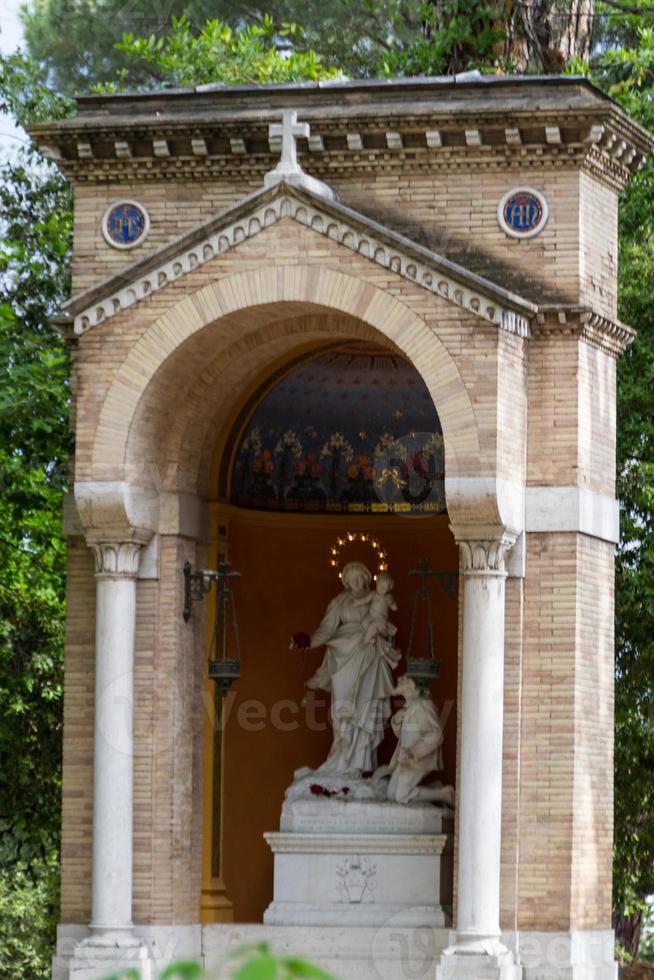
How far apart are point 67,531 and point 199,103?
151 inches

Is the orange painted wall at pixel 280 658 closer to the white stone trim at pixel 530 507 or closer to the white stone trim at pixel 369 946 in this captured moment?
the white stone trim at pixel 369 946

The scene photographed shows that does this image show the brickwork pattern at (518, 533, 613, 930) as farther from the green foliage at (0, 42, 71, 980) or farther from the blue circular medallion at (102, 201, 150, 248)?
the green foliage at (0, 42, 71, 980)

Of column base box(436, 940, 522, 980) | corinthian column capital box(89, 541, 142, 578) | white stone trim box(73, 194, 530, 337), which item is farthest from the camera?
corinthian column capital box(89, 541, 142, 578)

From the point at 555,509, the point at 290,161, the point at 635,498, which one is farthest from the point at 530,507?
the point at 635,498

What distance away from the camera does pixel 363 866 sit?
1911cm

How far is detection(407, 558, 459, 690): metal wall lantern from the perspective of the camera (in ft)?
62.4

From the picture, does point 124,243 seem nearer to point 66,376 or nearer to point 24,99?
point 66,376

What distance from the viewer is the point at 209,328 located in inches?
729

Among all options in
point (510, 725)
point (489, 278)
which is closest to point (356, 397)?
point (489, 278)

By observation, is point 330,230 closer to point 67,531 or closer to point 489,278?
point 489,278

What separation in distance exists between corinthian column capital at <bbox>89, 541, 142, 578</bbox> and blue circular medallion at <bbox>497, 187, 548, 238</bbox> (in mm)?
4088

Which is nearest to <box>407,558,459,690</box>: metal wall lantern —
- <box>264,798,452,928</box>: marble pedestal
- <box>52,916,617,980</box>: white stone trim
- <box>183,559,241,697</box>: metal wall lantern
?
<box>264,798,452,928</box>: marble pedestal

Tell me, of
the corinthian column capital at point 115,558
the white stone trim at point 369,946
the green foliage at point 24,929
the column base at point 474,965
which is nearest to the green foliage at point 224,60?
the corinthian column capital at point 115,558

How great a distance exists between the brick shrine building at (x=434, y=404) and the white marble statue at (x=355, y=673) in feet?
2.92
